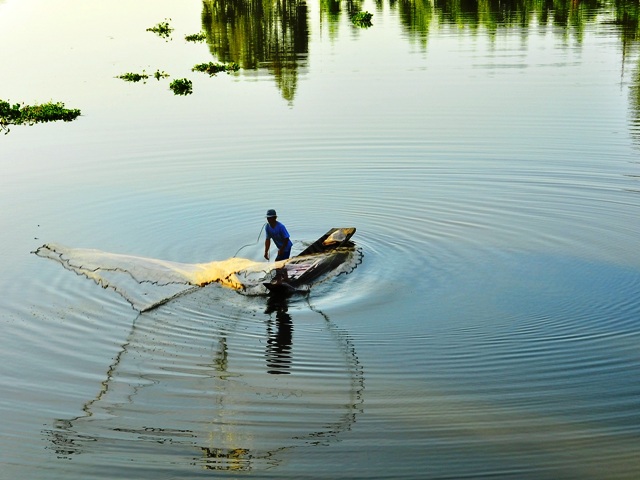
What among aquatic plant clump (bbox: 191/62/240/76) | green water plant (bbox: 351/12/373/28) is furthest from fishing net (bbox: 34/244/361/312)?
green water plant (bbox: 351/12/373/28)

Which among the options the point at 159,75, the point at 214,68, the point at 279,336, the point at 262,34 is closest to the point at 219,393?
the point at 279,336

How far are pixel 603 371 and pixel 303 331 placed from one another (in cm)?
523

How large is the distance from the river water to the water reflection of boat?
0.31 meters

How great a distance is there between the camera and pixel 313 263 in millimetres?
18016

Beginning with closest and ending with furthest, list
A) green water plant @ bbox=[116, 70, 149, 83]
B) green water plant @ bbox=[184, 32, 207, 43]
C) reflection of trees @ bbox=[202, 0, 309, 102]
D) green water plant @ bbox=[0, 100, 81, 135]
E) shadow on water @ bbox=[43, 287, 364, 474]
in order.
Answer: shadow on water @ bbox=[43, 287, 364, 474] → green water plant @ bbox=[0, 100, 81, 135] → green water plant @ bbox=[116, 70, 149, 83] → reflection of trees @ bbox=[202, 0, 309, 102] → green water plant @ bbox=[184, 32, 207, 43]

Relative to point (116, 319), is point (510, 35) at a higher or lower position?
higher

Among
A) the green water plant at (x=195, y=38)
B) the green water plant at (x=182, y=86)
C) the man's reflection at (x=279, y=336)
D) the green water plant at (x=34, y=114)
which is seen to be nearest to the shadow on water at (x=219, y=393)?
the man's reflection at (x=279, y=336)

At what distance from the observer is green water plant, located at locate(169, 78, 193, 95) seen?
39375 mm

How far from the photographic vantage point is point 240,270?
17516mm

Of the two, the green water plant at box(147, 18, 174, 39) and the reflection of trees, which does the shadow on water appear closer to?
the reflection of trees

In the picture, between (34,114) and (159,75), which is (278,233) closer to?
(34,114)

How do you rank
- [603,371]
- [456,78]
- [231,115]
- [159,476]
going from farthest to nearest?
[456,78]
[231,115]
[603,371]
[159,476]

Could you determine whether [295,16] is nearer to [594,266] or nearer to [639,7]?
[639,7]

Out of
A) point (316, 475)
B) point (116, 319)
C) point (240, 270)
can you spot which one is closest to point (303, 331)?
point (240, 270)
